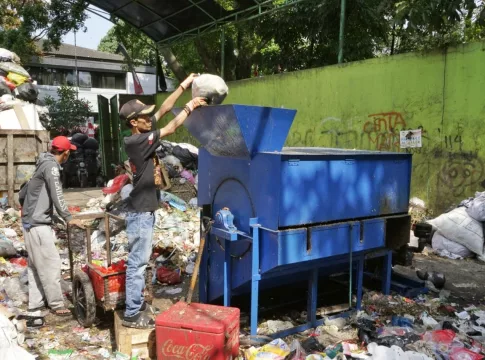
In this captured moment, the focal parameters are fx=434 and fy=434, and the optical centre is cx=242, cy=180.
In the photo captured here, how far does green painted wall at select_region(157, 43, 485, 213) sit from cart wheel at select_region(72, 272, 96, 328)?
206 inches

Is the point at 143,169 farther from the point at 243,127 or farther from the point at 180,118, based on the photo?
the point at 243,127

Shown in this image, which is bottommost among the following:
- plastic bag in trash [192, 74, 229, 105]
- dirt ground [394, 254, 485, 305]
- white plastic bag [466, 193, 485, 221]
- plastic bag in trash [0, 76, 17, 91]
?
dirt ground [394, 254, 485, 305]

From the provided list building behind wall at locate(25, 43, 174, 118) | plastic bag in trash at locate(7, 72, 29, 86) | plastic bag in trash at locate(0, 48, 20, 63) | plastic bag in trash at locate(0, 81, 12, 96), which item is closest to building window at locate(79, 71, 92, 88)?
building behind wall at locate(25, 43, 174, 118)

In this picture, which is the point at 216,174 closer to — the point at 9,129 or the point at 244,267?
the point at 244,267

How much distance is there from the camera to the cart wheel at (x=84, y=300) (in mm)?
3539

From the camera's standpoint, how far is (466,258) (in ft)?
19.0

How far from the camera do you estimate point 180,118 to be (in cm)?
315

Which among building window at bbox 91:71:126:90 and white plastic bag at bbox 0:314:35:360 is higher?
building window at bbox 91:71:126:90

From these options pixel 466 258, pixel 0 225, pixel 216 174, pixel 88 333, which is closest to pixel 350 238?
pixel 216 174

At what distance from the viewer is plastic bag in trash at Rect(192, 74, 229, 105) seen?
332 cm

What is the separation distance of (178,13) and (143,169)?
32.3ft

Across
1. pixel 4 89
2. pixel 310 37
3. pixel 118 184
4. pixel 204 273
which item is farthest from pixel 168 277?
pixel 310 37

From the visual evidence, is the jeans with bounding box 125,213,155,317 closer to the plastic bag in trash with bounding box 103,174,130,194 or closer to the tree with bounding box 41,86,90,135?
the plastic bag in trash with bounding box 103,174,130,194

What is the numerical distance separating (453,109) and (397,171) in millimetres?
3239
